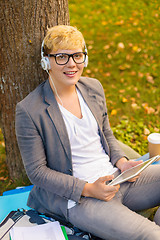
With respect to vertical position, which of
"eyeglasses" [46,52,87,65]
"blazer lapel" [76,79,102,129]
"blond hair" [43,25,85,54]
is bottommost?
"blazer lapel" [76,79,102,129]

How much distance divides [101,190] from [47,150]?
1.77 feet

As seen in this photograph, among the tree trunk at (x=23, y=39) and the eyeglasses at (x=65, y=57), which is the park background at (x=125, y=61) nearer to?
the tree trunk at (x=23, y=39)

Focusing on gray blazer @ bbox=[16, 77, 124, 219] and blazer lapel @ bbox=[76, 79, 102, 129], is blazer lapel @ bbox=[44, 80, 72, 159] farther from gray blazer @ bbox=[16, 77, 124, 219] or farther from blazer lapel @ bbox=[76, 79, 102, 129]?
blazer lapel @ bbox=[76, 79, 102, 129]

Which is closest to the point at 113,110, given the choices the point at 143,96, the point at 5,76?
the point at 143,96

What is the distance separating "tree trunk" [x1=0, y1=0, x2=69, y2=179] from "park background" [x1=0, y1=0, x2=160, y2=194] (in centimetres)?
124

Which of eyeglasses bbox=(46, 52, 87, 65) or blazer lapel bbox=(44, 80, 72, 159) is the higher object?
eyeglasses bbox=(46, 52, 87, 65)

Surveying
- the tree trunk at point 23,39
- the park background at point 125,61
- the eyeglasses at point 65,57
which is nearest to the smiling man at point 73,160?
the eyeglasses at point 65,57

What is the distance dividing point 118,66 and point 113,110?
129 cm

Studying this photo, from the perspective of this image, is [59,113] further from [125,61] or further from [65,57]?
[125,61]

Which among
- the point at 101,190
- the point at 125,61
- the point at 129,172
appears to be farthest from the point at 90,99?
the point at 125,61

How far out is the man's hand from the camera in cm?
229

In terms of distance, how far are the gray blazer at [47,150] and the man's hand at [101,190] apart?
6 centimetres

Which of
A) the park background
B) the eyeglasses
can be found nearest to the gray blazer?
the eyeglasses

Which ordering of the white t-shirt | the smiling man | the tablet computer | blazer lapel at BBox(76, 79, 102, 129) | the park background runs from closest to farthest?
1. the smiling man
2. the tablet computer
3. the white t-shirt
4. blazer lapel at BBox(76, 79, 102, 129)
5. the park background
